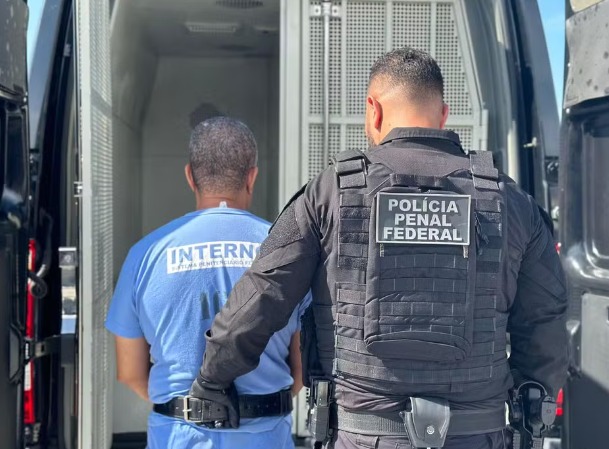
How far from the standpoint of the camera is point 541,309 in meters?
1.58

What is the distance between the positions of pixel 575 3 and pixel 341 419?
132 centimetres

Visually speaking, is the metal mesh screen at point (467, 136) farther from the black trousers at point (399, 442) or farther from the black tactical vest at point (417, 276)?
the black trousers at point (399, 442)

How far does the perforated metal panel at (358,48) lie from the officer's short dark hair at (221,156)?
2.56ft

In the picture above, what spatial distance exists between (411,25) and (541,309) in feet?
4.46

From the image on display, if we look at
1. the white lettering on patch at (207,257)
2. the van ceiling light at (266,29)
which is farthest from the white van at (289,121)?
the van ceiling light at (266,29)

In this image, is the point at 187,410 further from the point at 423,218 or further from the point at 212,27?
the point at 212,27

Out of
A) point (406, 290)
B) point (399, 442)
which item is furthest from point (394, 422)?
Answer: point (406, 290)

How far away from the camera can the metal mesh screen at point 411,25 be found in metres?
2.55

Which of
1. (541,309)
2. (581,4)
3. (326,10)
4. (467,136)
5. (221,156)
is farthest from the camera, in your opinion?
(467,136)

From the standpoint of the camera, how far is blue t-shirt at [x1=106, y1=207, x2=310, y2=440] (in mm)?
1651

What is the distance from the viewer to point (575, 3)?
→ 76.9 inches

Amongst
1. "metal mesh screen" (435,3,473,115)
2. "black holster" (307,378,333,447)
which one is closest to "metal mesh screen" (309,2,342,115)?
"metal mesh screen" (435,3,473,115)

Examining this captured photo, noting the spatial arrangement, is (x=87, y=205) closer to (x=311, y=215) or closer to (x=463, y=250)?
(x=311, y=215)

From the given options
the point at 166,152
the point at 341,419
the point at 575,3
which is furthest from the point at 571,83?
the point at 166,152
